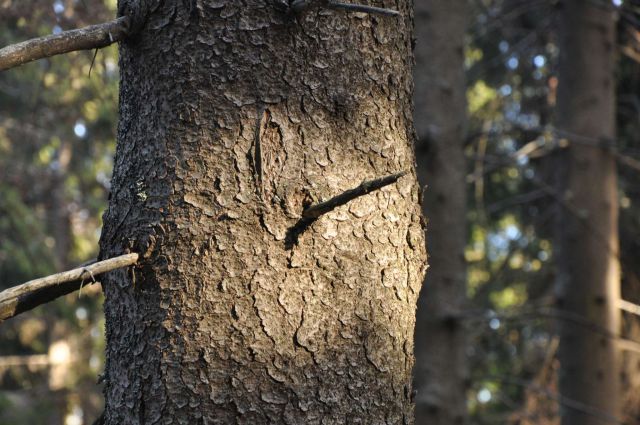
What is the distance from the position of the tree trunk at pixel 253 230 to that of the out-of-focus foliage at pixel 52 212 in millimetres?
4837

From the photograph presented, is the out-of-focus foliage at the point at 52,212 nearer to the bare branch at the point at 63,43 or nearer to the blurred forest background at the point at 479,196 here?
the blurred forest background at the point at 479,196

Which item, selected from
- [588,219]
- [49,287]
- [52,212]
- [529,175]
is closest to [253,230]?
[49,287]

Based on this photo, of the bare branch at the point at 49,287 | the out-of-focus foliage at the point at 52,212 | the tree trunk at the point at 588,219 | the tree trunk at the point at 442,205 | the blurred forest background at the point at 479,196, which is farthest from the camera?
the out-of-focus foliage at the point at 52,212

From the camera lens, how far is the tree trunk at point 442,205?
14.2ft

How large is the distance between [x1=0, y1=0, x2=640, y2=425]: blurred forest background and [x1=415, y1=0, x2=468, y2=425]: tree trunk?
10cm

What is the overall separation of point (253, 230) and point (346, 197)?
0.66ft

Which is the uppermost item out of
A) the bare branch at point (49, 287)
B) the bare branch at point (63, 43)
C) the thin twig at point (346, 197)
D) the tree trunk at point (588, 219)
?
the tree trunk at point (588, 219)

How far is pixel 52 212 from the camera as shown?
1410 centimetres

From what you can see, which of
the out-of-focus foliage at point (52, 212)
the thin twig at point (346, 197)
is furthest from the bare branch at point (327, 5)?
the out-of-focus foliage at point (52, 212)

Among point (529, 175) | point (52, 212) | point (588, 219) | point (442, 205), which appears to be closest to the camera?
point (442, 205)

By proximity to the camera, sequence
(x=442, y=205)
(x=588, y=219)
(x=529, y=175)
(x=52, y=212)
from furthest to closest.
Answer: (x=52, y=212)
(x=529, y=175)
(x=588, y=219)
(x=442, y=205)

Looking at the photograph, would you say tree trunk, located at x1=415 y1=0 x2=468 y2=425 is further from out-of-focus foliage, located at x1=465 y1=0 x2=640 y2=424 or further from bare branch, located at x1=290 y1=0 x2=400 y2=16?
bare branch, located at x1=290 y1=0 x2=400 y2=16

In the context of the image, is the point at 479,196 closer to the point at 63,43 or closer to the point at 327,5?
the point at 327,5

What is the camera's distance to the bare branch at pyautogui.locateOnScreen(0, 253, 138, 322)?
50.6 inches
